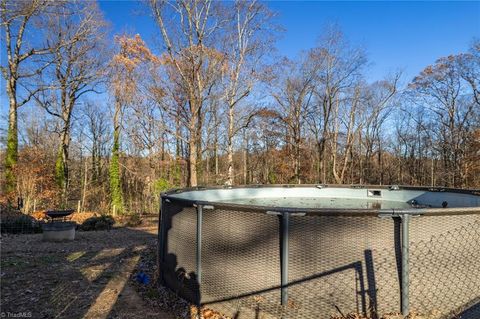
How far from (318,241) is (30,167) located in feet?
54.4

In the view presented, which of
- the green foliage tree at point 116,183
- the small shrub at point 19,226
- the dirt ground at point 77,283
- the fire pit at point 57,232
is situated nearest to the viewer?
the dirt ground at point 77,283

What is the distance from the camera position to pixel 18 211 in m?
13.0

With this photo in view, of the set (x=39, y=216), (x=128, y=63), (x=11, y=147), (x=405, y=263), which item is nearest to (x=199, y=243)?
(x=405, y=263)

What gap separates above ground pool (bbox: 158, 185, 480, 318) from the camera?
324 cm

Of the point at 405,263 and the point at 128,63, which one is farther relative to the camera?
the point at 128,63

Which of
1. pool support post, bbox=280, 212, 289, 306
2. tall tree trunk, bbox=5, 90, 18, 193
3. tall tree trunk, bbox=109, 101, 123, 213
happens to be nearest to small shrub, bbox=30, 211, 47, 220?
tall tree trunk, bbox=5, 90, 18, 193

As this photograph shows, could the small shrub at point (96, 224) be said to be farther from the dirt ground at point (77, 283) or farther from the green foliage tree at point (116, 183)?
the green foliage tree at point (116, 183)

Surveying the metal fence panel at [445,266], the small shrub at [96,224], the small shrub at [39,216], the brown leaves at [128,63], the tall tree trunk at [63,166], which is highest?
the brown leaves at [128,63]

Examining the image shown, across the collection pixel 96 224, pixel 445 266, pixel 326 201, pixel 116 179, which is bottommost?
pixel 96 224

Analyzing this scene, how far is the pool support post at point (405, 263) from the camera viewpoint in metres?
3.18

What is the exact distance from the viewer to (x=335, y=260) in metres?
3.29

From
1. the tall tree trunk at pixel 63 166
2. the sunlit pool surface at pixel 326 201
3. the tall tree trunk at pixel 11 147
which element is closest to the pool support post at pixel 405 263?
the sunlit pool surface at pixel 326 201

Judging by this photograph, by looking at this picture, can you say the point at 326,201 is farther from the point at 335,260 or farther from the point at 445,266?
the point at 335,260

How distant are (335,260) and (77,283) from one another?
3828 millimetres
